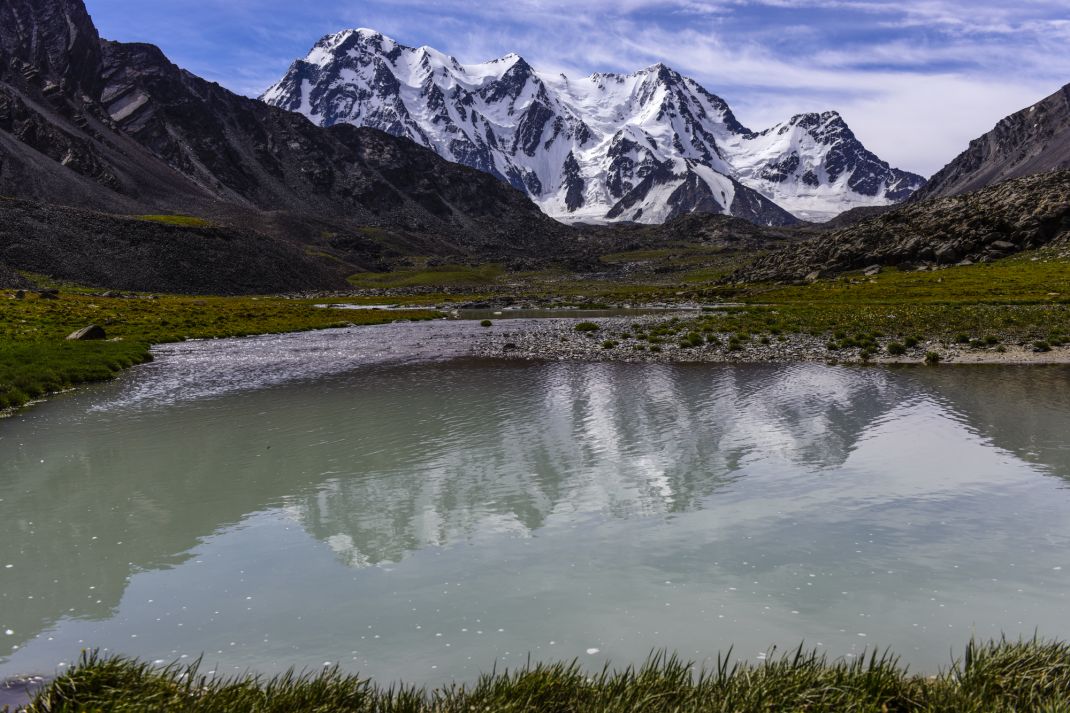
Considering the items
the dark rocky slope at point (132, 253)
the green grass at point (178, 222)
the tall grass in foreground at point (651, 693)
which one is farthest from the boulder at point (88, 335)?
the green grass at point (178, 222)

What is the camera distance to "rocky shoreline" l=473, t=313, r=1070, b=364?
129 ft

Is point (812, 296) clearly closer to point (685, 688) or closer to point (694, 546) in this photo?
point (694, 546)

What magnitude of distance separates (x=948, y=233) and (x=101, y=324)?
148541 mm

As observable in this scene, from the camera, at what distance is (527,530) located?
14289mm

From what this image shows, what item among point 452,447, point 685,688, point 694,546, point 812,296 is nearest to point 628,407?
point 452,447

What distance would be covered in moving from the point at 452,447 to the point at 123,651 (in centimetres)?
1257

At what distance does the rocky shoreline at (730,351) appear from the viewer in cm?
3947

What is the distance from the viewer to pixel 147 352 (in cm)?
4738

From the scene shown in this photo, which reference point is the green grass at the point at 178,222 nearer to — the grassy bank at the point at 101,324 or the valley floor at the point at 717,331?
the valley floor at the point at 717,331

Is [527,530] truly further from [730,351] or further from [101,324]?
[101,324]

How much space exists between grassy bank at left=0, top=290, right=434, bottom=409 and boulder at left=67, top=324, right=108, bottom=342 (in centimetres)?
73

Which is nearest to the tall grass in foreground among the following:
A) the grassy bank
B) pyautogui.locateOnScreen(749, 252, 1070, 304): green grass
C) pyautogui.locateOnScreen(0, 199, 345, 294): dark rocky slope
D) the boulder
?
the grassy bank

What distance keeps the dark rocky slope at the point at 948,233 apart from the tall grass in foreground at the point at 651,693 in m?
143

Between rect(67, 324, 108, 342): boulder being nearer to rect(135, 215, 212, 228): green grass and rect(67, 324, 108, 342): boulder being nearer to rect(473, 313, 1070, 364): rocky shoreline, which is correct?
rect(473, 313, 1070, 364): rocky shoreline
